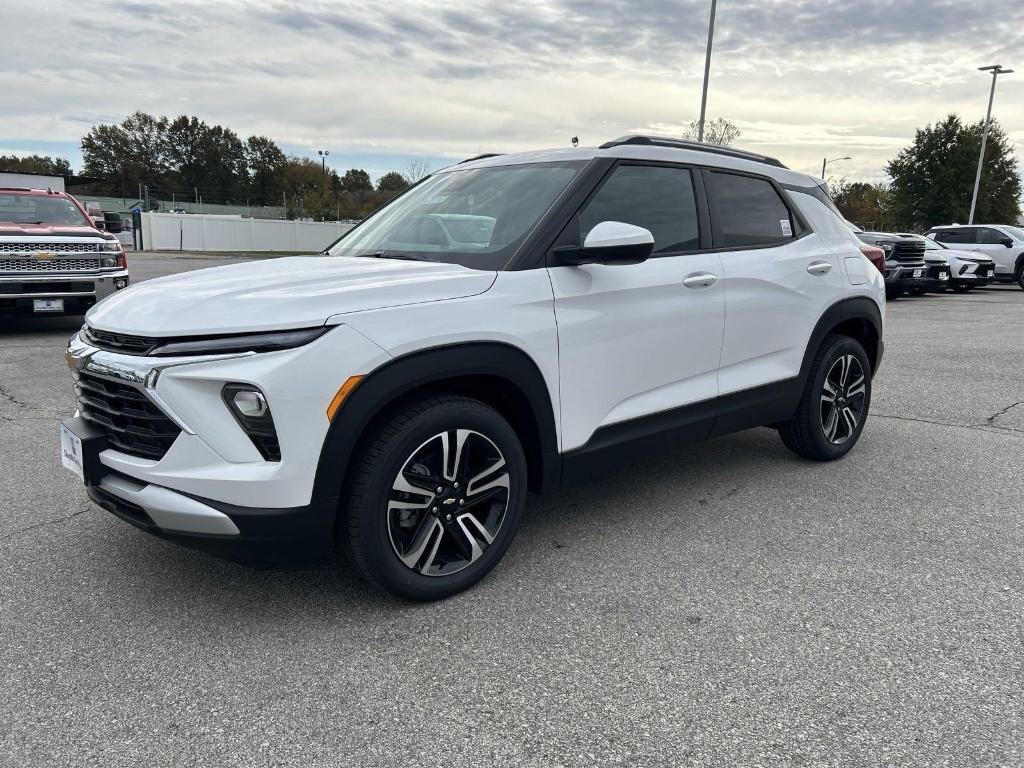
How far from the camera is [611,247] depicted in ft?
9.72

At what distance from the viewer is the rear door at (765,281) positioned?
12.7 feet

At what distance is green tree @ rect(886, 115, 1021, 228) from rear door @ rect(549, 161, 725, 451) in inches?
1877

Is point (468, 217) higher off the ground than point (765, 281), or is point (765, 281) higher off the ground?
point (468, 217)

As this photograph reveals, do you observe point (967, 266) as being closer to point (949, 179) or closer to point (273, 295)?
point (273, 295)

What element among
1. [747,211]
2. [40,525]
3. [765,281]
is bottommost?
[40,525]

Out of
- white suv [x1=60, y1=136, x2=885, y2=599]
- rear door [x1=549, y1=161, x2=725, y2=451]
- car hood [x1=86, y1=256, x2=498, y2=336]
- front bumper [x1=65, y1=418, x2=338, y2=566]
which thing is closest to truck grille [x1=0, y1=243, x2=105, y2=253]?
white suv [x1=60, y1=136, x2=885, y2=599]

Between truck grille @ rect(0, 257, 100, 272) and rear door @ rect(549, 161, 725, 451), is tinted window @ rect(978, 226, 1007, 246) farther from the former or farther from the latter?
truck grille @ rect(0, 257, 100, 272)

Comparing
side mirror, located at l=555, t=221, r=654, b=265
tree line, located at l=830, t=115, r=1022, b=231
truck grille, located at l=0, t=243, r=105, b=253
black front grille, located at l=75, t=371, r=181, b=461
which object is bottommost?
black front grille, located at l=75, t=371, r=181, b=461

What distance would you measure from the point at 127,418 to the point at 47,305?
7.62m

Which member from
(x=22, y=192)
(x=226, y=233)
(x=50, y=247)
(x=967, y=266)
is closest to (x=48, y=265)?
(x=50, y=247)

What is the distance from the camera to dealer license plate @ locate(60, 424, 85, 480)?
9.18ft

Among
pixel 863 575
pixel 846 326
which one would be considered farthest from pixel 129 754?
pixel 846 326

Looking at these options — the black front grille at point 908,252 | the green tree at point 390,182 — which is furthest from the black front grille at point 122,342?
the green tree at point 390,182

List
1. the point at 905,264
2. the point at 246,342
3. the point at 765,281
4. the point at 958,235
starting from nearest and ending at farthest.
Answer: the point at 246,342, the point at 765,281, the point at 905,264, the point at 958,235
